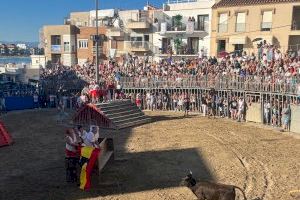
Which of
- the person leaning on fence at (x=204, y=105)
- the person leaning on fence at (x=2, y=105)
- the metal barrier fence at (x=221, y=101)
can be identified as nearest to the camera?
the metal barrier fence at (x=221, y=101)

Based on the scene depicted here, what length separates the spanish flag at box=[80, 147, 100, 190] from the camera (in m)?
13.2

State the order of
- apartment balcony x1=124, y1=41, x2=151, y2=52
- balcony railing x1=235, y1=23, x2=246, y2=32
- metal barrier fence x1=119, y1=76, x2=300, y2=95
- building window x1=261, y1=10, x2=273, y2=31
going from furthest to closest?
apartment balcony x1=124, y1=41, x2=151, y2=52
balcony railing x1=235, y1=23, x2=246, y2=32
building window x1=261, y1=10, x2=273, y2=31
metal barrier fence x1=119, y1=76, x2=300, y2=95

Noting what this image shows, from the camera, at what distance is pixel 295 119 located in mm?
22250

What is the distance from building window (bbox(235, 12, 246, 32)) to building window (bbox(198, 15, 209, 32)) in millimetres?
5033

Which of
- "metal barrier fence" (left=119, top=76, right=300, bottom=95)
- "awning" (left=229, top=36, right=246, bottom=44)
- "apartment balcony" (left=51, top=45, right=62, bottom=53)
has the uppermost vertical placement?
"awning" (left=229, top=36, right=246, bottom=44)

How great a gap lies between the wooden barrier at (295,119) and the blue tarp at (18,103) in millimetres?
20350

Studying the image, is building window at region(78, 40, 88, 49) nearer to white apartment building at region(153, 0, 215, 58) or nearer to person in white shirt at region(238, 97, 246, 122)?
white apartment building at region(153, 0, 215, 58)

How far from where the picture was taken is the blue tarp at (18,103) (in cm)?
3095

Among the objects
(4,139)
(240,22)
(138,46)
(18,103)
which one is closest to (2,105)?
(18,103)

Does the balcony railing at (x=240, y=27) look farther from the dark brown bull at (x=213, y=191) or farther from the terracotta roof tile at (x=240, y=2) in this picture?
the dark brown bull at (x=213, y=191)

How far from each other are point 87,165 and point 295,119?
13.8 meters

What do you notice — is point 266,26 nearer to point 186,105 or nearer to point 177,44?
point 177,44

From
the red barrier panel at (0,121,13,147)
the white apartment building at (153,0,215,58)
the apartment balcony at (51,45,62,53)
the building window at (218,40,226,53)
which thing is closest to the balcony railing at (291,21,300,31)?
the building window at (218,40,226,53)

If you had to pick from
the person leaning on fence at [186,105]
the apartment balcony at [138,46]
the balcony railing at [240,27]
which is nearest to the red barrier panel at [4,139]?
the person leaning on fence at [186,105]
